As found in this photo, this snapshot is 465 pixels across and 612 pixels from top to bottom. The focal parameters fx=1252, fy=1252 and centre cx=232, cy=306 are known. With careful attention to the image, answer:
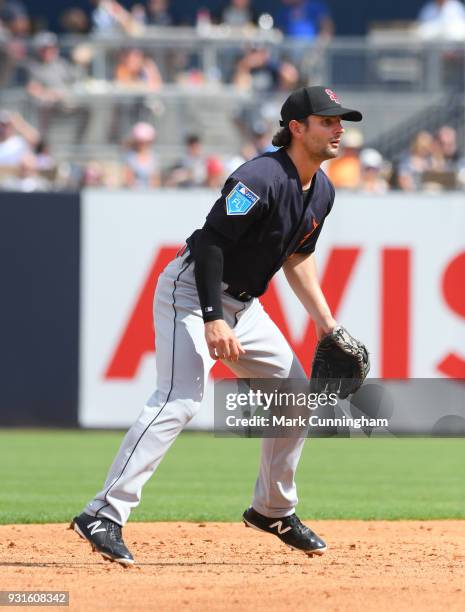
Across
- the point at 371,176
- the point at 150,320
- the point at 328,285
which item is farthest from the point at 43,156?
the point at 328,285

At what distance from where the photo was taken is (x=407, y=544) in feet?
21.3

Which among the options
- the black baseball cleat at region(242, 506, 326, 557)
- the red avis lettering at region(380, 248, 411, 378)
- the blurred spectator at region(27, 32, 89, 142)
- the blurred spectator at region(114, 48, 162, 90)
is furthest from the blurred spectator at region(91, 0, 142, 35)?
the black baseball cleat at region(242, 506, 326, 557)

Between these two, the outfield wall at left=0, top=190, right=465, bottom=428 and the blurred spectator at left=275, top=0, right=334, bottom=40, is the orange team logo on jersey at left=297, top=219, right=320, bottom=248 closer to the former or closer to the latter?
the outfield wall at left=0, top=190, right=465, bottom=428

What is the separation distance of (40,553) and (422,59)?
35.3 feet

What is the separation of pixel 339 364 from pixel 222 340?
853mm

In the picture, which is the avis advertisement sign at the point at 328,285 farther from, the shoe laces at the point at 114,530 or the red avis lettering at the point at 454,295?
the shoe laces at the point at 114,530

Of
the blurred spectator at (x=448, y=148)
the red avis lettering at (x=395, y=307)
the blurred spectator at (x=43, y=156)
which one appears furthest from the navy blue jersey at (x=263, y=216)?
the blurred spectator at (x=448, y=148)

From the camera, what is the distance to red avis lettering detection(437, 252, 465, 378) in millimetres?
11883

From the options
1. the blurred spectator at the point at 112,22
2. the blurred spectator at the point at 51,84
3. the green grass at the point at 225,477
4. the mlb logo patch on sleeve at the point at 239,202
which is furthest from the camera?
the blurred spectator at the point at 112,22

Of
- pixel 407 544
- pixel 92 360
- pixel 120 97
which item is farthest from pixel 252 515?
pixel 120 97

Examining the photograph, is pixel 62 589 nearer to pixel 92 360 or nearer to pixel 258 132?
pixel 92 360

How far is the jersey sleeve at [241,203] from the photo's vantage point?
5227mm

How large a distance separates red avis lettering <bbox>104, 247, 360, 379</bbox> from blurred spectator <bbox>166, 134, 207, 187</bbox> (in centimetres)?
189

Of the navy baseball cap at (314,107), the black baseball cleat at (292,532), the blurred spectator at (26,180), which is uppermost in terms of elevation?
the navy baseball cap at (314,107)
